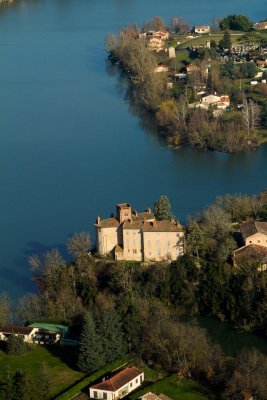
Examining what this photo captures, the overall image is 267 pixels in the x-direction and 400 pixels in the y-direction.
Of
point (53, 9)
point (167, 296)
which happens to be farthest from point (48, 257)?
point (53, 9)

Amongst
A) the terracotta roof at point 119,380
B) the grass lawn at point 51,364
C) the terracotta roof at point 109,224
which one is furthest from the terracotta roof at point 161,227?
the terracotta roof at point 119,380

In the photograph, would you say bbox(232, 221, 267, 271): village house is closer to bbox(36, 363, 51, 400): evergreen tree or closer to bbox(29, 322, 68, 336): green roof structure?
bbox(29, 322, 68, 336): green roof structure

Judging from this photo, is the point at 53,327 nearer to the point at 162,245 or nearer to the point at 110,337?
the point at 110,337

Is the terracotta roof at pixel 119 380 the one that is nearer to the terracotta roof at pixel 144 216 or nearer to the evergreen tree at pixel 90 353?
the evergreen tree at pixel 90 353

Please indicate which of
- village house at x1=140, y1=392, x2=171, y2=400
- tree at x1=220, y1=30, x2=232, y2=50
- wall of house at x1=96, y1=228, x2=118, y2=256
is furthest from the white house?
tree at x1=220, y1=30, x2=232, y2=50

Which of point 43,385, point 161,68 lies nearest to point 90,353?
point 43,385

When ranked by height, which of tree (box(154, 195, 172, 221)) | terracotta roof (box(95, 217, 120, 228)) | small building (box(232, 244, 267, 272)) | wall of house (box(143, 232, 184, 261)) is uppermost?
tree (box(154, 195, 172, 221))
